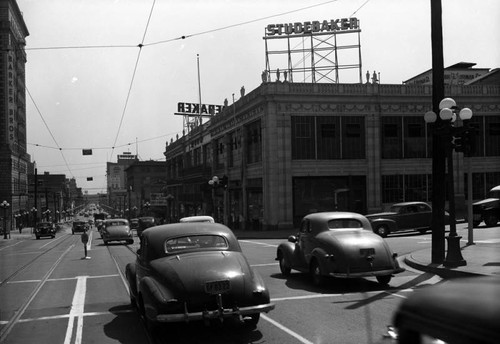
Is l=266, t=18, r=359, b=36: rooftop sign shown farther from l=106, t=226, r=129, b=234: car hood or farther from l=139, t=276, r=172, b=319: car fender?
l=139, t=276, r=172, b=319: car fender

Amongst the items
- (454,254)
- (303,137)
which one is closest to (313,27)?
(303,137)

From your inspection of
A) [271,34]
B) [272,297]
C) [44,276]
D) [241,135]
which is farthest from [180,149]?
[272,297]

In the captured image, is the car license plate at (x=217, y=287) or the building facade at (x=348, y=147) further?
the building facade at (x=348, y=147)

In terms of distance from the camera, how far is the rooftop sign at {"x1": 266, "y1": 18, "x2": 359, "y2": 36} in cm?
3919

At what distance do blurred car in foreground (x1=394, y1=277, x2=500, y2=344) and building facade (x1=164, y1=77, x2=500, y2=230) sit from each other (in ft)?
106


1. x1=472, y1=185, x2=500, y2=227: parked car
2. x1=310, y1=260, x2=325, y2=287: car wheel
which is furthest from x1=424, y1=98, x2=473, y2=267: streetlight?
x1=472, y1=185, x2=500, y2=227: parked car

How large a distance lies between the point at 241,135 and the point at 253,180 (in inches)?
182

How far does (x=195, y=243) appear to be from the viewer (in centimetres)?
823

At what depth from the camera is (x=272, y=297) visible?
33.4 ft

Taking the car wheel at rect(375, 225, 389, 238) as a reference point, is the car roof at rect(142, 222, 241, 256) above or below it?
above

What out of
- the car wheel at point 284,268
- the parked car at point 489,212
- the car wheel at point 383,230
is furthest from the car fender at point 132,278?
the parked car at point 489,212

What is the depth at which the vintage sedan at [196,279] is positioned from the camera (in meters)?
6.89

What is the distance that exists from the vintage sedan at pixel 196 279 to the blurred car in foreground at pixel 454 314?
12.2 feet

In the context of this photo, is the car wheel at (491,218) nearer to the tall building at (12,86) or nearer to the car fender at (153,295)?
the car fender at (153,295)
